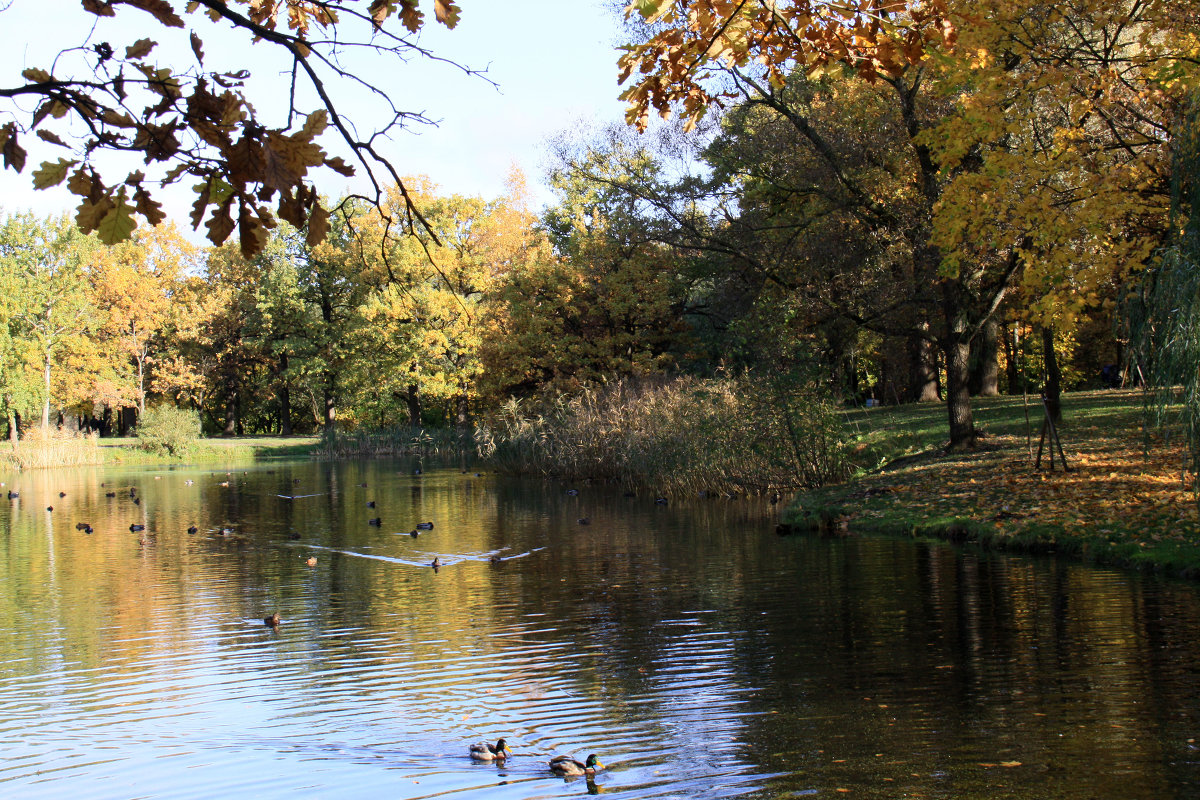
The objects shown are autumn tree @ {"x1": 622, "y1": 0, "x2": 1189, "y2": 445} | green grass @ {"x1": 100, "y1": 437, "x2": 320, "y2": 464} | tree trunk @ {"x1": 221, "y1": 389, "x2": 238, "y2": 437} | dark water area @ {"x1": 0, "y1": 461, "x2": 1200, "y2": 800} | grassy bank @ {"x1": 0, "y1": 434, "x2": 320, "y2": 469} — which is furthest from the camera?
tree trunk @ {"x1": 221, "y1": 389, "x2": 238, "y2": 437}

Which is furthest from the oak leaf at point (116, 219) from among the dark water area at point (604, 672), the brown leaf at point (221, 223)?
the dark water area at point (604, 672)

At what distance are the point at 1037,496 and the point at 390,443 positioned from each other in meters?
32.3

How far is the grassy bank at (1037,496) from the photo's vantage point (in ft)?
38.0

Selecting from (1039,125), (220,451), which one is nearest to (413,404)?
(220,451)

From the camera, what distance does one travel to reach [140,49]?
10.9ft

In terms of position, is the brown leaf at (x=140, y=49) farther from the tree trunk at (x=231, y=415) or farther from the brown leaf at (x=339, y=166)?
the tree trunk at (x=231, y=415)

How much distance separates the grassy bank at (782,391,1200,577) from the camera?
11594 mm

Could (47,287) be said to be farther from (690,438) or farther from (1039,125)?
(1039,125)

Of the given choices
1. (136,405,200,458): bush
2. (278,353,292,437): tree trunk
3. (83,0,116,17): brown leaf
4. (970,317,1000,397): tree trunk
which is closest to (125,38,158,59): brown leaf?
(83,0,116,17): brown leaf

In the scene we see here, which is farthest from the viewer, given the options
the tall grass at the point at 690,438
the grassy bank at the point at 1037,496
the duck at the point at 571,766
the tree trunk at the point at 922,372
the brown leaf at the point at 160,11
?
the tree trunk at the point at 922,372

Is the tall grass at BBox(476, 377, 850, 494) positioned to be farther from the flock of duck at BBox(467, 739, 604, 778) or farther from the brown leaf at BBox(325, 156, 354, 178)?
the brown leaf at BBox(325, 156, 354, 178)

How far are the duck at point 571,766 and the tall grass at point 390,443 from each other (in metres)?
35.1

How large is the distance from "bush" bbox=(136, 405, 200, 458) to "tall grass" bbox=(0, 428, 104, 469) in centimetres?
251

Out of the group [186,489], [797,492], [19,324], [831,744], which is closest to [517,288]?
[186,489]
